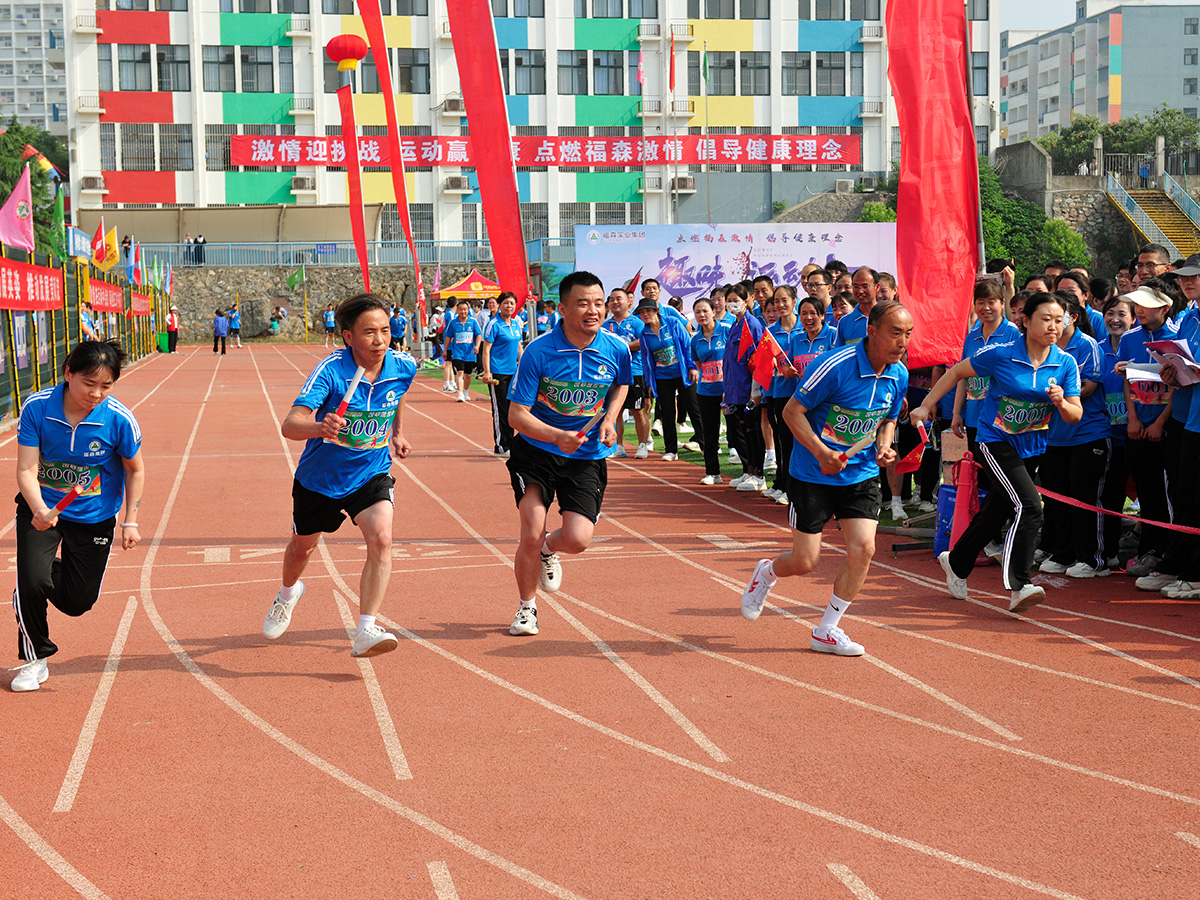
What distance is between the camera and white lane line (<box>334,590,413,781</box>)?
4715 mm

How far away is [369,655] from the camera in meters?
6.02

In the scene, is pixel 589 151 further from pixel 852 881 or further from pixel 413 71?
pixel 852 881

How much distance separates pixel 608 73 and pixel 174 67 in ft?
61.2

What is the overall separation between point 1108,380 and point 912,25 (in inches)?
112

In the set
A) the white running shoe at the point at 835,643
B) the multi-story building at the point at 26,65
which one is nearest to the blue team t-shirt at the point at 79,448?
the white running shoe at the point at 835,643

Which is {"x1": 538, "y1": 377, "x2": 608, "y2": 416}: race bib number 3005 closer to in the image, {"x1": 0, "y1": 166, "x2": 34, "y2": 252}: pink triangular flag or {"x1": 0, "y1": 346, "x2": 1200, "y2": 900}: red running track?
{"x1": 0, "y1": 346, "x2": 1200, "y2": 900}: red running track

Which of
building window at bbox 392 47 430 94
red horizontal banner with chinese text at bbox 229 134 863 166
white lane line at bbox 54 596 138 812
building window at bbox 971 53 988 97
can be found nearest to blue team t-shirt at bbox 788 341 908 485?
white lane line at bbox 54 596 138 812

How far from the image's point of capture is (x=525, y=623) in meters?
6.66

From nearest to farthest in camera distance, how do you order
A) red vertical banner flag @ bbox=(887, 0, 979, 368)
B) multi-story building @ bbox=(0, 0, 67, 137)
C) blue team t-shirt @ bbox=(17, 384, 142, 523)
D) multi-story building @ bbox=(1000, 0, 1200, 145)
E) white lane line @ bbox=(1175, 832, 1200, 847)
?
white lane line @ bbox=(1175, 832, 1200, 847) < blue team t-shirt @ bbox=(17, 384, 142, 523) < red vertical banner flag @ bbox=(887, 0, 979, 368) < multi-story building @ bbox=(1000, 0, 1200, 145) < multi-story building @ bbox=(0, 0, 67, 137)

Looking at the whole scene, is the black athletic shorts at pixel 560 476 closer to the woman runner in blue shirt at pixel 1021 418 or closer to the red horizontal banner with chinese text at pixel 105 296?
Answer: the woman runner in blue shirt at pixel 1021 418

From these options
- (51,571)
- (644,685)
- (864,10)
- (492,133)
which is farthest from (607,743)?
(864,10)

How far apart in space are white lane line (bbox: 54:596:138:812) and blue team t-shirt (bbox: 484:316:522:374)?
25.8 ft

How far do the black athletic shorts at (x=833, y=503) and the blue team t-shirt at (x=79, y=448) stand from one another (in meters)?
3.20

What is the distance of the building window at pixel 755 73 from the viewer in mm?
55656
